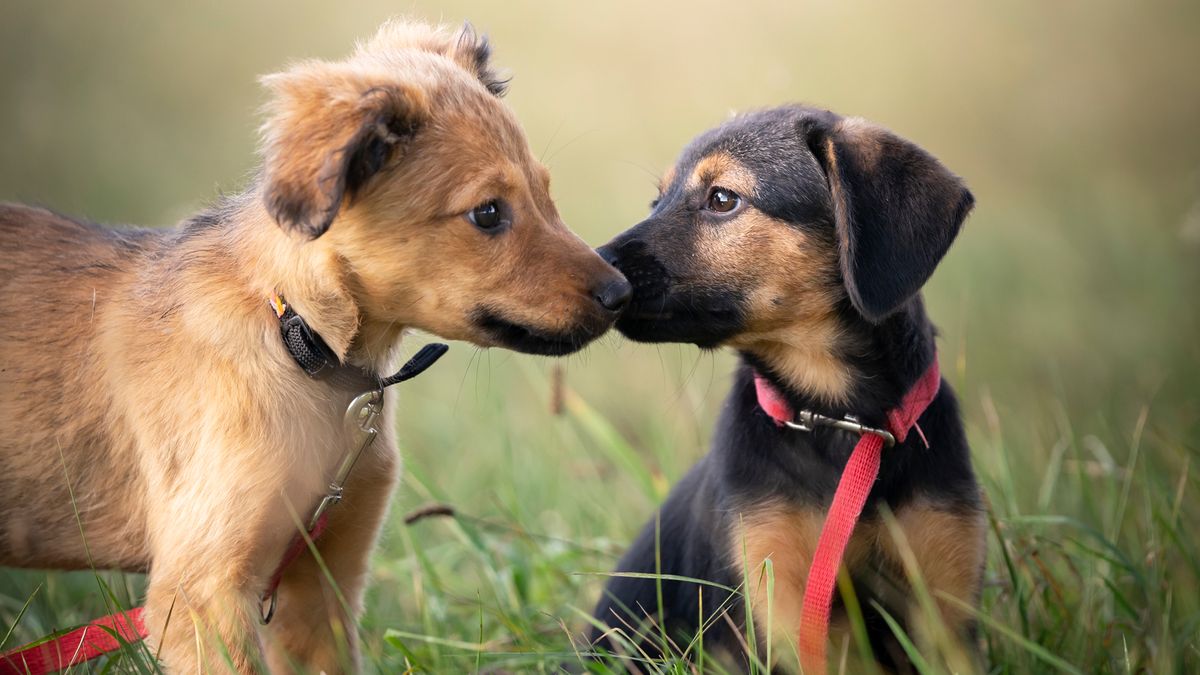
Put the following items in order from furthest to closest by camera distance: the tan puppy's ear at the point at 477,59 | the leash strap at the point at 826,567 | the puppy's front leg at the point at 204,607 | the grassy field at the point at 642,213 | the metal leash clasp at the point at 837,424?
the grassy field at the point at 642,213
the tan puppy's ear at the point at 477,59
the metal leash clasp at the point at 837,424
the leash strap at the point at 826,567
the puppy's front leg at the point at 204,607

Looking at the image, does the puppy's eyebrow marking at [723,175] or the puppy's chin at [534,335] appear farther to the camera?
the puppy's eyebrow marking at [723,175]

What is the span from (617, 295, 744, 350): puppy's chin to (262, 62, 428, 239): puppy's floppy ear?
0.94 metres

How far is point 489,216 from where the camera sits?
3379mm

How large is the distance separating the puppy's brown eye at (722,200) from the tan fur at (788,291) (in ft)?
0.35

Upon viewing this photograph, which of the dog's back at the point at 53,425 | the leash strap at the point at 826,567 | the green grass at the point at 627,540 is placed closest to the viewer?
the leash strap at the point at 826,567

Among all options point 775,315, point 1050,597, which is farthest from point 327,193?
point 1050,597

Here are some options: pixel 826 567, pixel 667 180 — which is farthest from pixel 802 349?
pixel 667 180

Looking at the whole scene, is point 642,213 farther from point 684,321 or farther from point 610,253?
point 684,321

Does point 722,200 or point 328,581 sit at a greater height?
point 722,200

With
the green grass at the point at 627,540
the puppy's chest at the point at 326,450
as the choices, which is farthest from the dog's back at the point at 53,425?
the puppy's chest at the point at 326,450

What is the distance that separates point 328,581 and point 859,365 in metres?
1.85

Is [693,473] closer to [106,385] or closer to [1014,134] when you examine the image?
[106,385]

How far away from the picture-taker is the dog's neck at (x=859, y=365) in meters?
3.53

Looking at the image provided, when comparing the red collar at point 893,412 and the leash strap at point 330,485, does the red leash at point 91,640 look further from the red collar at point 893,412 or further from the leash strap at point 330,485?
the red collar at point 893,412
